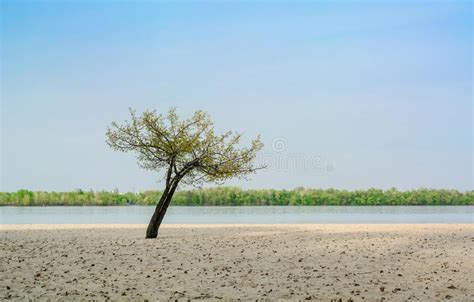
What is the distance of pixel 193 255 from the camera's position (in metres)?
15.1

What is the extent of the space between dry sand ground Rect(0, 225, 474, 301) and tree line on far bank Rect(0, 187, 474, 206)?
94.7 feet

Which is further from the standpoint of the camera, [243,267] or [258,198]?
[258,198]

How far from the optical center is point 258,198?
49094 mm

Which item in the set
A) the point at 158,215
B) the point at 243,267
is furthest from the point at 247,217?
the point at 243,267

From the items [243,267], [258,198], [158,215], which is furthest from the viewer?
[258,198]

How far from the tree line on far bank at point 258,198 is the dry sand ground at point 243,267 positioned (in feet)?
94.7

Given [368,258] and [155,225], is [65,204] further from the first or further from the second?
[368,258]

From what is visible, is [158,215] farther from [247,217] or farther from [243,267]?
[247,217]

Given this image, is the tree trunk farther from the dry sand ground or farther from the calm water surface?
the calm water surface

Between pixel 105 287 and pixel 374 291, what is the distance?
4.87 m

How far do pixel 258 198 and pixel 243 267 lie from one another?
1407 inches

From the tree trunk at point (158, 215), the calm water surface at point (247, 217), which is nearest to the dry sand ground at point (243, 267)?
the tree trunk at point (158, 215)

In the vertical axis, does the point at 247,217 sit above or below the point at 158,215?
below

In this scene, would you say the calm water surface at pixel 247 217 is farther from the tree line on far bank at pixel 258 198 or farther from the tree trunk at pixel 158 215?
the tree trunk at pixel 158 215
